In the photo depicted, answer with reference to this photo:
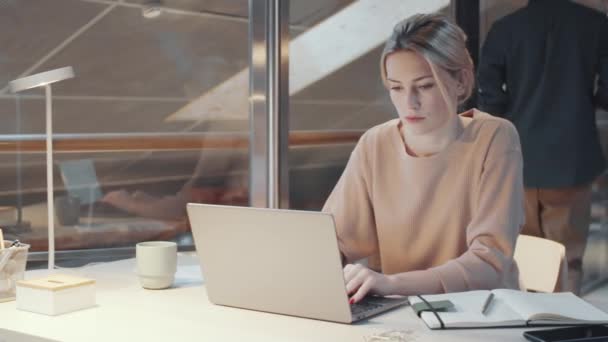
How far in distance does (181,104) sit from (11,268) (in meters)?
6.78

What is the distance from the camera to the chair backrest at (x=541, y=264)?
1.79m

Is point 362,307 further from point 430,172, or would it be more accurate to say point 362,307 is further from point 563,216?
point 563,216

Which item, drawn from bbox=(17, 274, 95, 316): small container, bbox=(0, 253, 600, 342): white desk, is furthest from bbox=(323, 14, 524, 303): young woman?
bbox=(17, 274, 95, 316): small container

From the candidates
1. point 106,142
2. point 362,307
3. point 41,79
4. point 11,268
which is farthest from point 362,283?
point 106,142

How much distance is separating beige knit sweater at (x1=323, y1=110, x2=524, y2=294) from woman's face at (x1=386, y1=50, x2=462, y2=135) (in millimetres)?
66

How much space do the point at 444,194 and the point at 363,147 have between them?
24cm

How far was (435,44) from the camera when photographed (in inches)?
71.6

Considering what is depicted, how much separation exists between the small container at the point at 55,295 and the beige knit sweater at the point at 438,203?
665mm

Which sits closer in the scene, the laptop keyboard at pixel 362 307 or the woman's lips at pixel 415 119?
the laptop keyboard at pixel 362 307

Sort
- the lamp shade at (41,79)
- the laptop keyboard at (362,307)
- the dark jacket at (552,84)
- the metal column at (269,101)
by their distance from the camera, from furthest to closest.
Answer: the dark jacket at (552,84)
the metal column at (269,101)
the lamp shade at (41,79)
the laptop keyboard at (362,307)

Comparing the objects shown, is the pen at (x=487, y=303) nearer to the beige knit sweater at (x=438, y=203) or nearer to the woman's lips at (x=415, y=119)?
the beige knit sweater at (x=438, y=203)

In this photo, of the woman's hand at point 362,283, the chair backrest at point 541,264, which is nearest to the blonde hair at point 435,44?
the chair backrest at point 541,264

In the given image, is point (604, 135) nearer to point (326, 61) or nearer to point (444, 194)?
point (444, 194)

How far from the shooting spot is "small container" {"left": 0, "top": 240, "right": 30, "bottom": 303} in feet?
5.10
